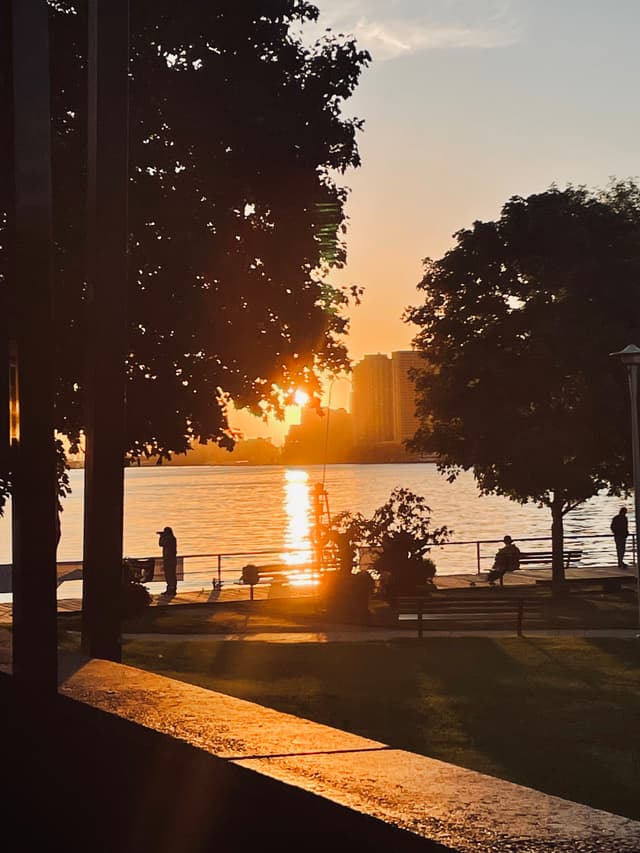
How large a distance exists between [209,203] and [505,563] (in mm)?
18676

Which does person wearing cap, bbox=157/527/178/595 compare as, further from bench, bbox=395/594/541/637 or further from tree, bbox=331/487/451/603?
A: bench, bbox=395/594/541/637

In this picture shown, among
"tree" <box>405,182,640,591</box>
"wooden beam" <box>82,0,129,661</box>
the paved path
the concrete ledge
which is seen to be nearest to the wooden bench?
the paved path

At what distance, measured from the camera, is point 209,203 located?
19531 millimetres

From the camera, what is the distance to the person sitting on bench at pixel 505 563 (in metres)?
34.5

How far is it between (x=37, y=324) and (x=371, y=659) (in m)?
12.8

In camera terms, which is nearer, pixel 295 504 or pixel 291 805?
pixel 291 805

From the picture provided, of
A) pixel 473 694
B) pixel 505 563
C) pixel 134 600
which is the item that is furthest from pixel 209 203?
pixel 505 563

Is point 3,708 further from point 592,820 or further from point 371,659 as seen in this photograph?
point 371,659

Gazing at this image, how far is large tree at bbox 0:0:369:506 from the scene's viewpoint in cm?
1767

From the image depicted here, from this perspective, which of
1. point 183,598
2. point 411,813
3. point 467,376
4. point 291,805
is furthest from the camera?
point 467,376

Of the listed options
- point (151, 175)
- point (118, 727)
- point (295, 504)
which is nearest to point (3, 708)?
point (118, 727)

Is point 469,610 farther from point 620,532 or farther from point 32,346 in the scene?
point 620,532

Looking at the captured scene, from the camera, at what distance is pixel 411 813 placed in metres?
2.61

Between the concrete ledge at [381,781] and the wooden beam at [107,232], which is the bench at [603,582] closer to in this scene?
the wooden beam at [107,232]
